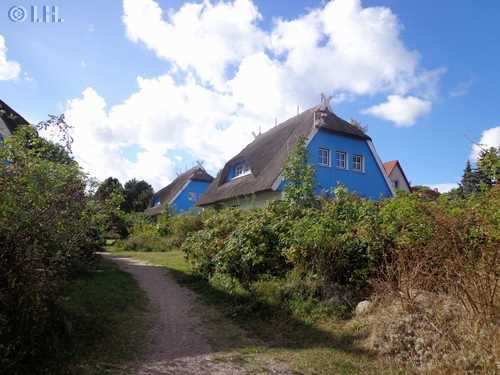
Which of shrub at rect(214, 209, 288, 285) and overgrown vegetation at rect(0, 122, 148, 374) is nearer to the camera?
overgrown vegetation at rect(0, 122, 148, 374)

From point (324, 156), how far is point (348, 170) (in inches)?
59.7

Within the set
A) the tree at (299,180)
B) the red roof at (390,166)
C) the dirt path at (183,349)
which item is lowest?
the dirt path at (183,349)

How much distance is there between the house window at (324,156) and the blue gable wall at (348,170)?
151 millimetres

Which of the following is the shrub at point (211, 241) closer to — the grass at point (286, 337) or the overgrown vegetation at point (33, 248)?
the grass at point (286, 337)

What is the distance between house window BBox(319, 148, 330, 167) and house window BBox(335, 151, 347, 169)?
0.64 meters

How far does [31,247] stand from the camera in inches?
142

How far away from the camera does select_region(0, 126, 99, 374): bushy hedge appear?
353 cm

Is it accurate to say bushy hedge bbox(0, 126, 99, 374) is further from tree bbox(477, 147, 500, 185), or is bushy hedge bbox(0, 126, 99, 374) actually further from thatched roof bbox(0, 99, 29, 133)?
tree bbox(477, 147, 500, 185)

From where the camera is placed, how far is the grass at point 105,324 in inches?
162

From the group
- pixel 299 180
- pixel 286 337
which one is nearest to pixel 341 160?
pixel 299 180

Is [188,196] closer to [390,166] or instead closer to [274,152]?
[274,152]

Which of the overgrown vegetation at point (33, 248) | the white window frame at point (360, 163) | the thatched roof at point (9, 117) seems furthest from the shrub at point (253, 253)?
the white window frame at point (360, 163)

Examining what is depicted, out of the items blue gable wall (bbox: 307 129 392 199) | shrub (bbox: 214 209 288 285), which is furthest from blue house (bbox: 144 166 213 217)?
shrub (bbox: 214 209 288 285)

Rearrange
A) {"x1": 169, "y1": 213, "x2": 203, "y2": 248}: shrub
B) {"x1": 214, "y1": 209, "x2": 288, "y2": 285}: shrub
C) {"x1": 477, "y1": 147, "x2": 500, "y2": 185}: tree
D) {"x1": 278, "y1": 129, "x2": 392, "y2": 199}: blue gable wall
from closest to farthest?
{"x1": 477, "y1": 147, "x2": 500, "y2": 185}: tree
{"x1": 214, "y1": 209, "x2": 288, "y2": 285}: shrub
{"x1": 169, "y1": 213, "x2": 203, "y2": 248}: shrub
{"x1": 278, "y1": 129, "x2": 392, "y2": 199}: blue gable wall
